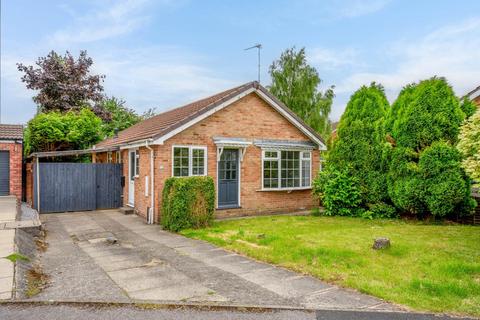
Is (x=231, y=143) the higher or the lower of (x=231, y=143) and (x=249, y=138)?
the lower

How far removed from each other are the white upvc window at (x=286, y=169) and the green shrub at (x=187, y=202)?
13.1 feet

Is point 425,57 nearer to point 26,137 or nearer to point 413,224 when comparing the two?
point 413,224

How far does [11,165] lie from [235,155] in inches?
444

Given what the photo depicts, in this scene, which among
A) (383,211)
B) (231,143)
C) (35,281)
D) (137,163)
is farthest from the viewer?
(137,163)

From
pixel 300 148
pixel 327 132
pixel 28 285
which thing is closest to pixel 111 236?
pixel 28 285

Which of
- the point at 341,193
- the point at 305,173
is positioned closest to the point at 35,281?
the point at 341,193

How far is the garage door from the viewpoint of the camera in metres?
17.5

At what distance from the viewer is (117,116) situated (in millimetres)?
34188

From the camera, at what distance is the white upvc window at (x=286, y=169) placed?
14.9 metres

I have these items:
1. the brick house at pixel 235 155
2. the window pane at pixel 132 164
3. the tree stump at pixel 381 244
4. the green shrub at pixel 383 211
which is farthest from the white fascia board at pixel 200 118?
the tree stump at pixel 381 244

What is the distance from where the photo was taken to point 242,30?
60.0ft

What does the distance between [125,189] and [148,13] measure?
7773 mm

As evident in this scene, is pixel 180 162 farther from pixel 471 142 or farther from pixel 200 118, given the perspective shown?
pixel 471 142

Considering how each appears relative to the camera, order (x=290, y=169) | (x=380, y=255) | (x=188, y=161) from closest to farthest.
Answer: (x=380, y=255) → (x=188, y=161) → (x=290, y=169)
